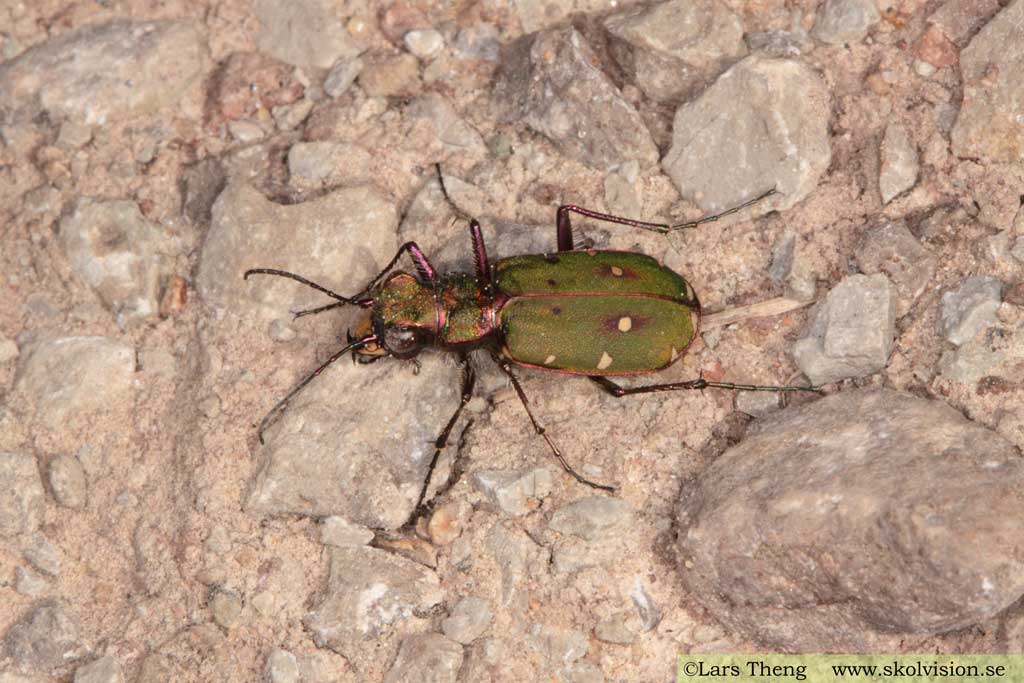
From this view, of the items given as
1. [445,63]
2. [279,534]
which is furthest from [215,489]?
[445,63]

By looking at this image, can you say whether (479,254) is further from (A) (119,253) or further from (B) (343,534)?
(A) (119,253)

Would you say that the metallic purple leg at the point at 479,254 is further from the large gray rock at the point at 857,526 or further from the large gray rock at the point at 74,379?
the large gray rock at the point at 74,379

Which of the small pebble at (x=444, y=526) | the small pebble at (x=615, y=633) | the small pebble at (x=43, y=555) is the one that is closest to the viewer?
the small pebble at (x=615, y=633)

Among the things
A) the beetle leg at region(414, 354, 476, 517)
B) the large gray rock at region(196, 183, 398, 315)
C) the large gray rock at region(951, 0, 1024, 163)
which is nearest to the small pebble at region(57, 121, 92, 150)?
the large gray rock at region(196, 183, 398, 315)

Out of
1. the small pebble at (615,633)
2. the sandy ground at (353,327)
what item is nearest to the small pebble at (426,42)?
the sandy ground at (353,327)

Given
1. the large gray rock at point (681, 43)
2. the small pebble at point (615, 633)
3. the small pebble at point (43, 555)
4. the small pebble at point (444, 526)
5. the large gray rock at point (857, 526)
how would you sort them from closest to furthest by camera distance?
the large gray rock at point (857, 526) → the small pebble at point (615, 633) → the small pebble at point (444, 526) → the small pebble at point (43, 555) → the large gray rock at point (681, 43)
